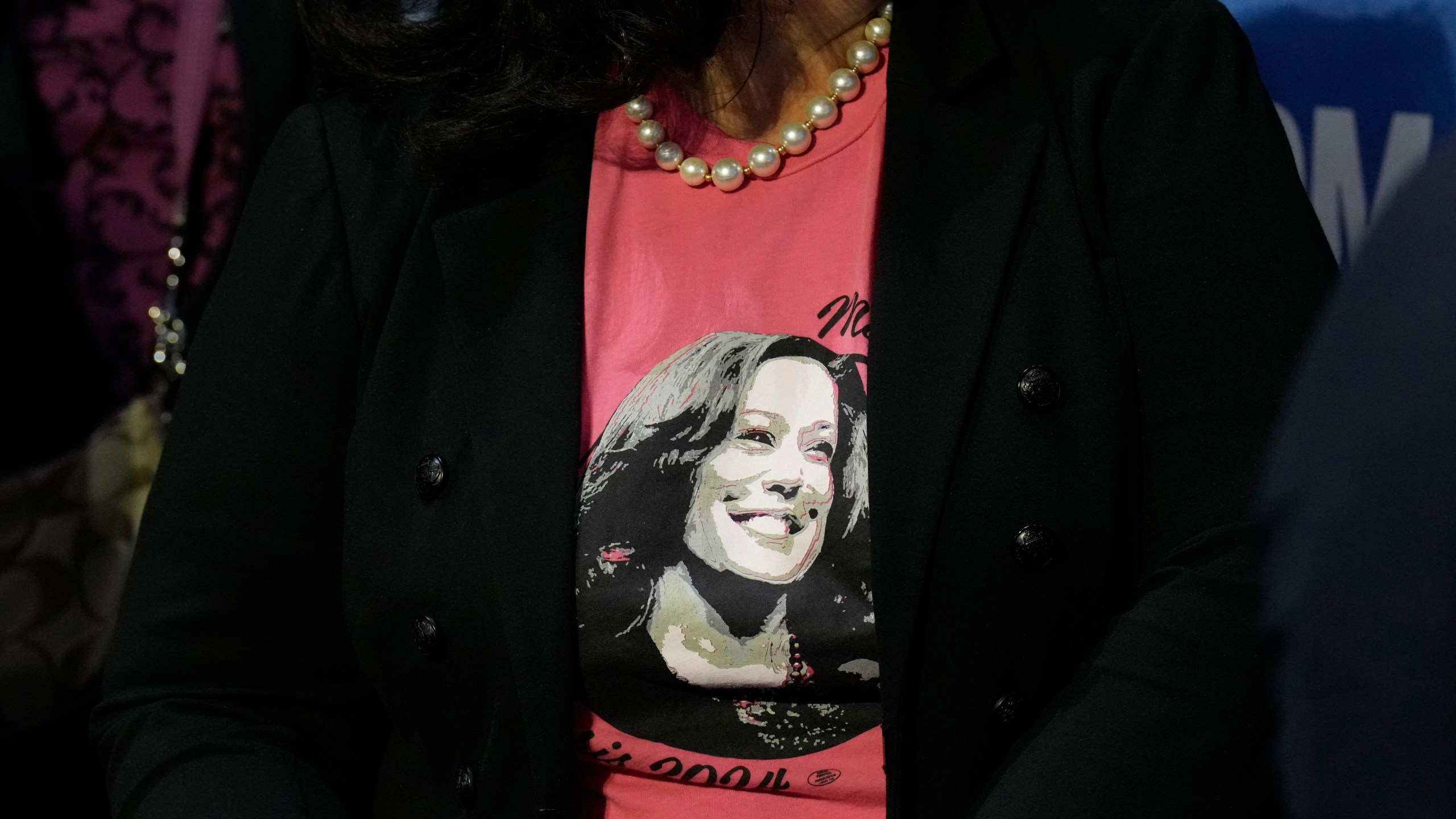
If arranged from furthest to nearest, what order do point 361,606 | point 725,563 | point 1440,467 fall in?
point 361,606
point 725,563
point 1440,467

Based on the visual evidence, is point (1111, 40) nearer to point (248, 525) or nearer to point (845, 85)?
point (845, 85)

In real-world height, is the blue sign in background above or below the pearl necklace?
below

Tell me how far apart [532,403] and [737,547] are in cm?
21

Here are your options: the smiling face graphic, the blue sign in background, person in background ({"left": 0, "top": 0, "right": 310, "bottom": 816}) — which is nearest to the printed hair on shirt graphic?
Answer: the smiling face graphic

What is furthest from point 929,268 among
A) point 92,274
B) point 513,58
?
point 92,274

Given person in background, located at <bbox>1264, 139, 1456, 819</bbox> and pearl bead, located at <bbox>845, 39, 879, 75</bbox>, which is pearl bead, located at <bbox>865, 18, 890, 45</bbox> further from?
person in background, located at <bbox>1264, 139, 1456, 819</bbox>

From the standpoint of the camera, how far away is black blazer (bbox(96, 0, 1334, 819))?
1.01 metres

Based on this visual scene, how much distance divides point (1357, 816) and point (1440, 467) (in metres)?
0.11

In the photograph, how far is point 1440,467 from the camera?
0.37m

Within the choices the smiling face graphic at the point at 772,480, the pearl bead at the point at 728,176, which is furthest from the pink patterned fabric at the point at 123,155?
the smiling face graphic at the point at 772,480

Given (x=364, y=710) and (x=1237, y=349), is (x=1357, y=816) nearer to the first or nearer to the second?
(x=1237, y=349)

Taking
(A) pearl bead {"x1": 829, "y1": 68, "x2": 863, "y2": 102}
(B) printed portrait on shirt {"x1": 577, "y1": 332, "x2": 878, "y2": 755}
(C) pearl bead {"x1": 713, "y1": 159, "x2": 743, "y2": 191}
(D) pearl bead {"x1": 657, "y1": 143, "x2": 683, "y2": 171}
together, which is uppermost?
(A) pearl bead {"x1": 829, "y1": 68, "x2": 863, "y2": 102}

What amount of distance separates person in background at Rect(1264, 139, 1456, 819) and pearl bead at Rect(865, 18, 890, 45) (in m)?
0.84

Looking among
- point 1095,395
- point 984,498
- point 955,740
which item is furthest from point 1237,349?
point 955,740
